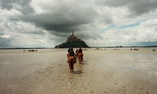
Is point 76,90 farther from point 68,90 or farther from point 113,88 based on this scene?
point 113,88

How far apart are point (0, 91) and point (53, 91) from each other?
2.85m

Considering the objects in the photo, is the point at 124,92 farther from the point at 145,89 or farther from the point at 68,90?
the point at 68,90

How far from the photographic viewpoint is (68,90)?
5.80m

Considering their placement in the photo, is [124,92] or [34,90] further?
[34,90]

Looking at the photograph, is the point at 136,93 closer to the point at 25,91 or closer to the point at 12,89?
the point at 25,91

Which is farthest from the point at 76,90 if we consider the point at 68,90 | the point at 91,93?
the point at 91,93

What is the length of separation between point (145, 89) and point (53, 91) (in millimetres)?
4904

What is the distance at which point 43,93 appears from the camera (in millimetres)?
5477

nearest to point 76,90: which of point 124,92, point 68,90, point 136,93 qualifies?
point 68,90

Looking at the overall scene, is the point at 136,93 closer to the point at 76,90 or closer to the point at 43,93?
the point at 76,90

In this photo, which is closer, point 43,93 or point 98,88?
point 43,93

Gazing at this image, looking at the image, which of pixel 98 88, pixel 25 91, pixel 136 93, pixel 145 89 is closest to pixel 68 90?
pixel 98 88

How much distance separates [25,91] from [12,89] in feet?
2.91

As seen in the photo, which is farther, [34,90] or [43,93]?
[34,90]
